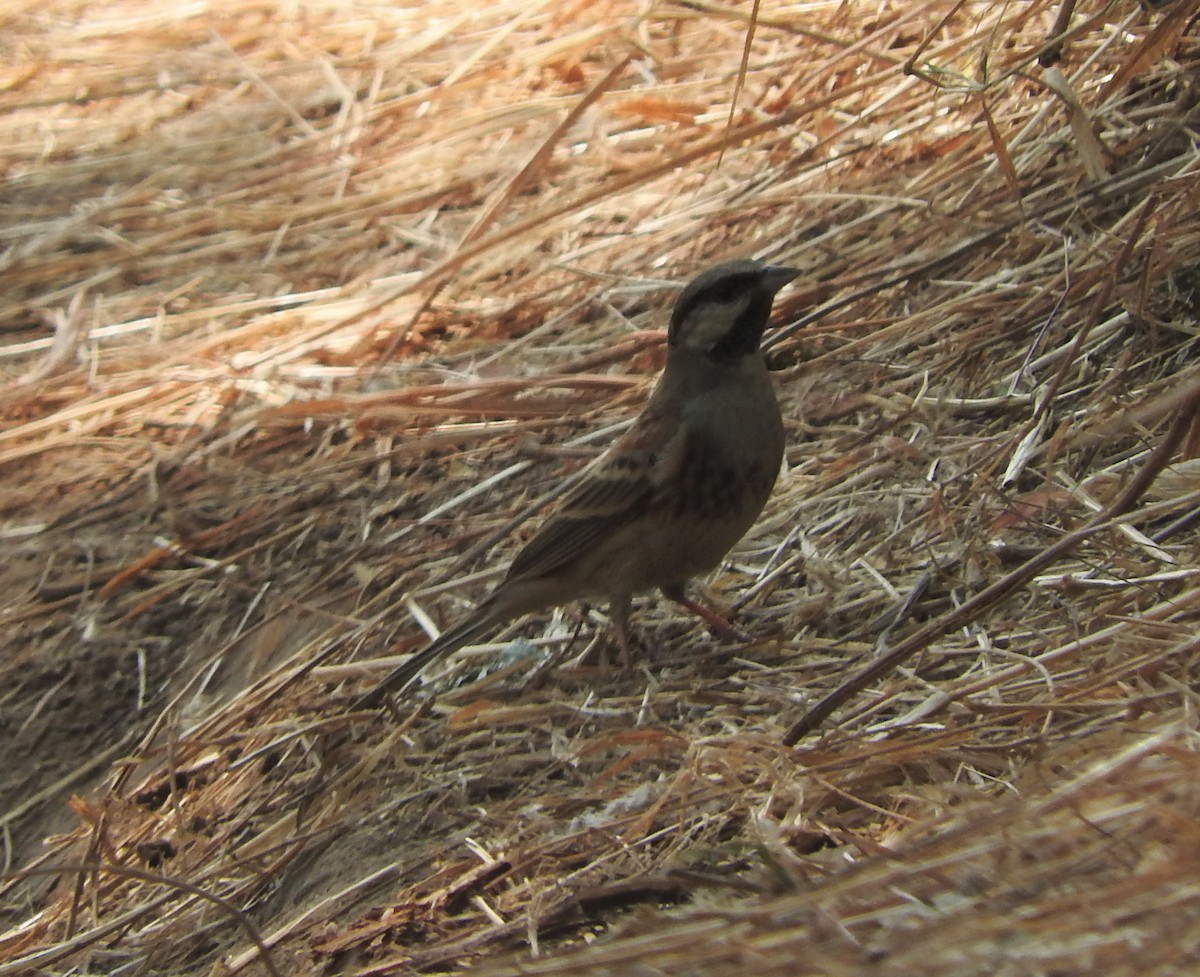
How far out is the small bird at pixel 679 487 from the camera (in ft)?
12.7

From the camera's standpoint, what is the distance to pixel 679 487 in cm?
393

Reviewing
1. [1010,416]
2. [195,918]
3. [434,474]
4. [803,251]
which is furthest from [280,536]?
[1010,416]

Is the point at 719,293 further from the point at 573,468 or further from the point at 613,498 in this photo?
the point at 573,468

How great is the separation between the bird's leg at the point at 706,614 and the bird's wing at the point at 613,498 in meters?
0.25

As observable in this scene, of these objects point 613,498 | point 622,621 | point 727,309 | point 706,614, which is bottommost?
point 622,621

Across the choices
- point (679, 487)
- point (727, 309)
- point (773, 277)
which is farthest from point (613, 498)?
point (773, 277)

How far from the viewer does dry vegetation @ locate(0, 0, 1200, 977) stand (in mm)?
2660

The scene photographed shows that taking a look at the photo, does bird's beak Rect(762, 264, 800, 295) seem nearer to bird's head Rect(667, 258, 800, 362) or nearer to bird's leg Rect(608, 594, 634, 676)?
bird's head Rect(667, 258, 800, 362)

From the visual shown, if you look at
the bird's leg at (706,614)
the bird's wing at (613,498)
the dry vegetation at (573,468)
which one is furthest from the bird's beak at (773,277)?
the bird's leg at (706,614)

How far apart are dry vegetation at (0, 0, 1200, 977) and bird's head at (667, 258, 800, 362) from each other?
545 millimetres

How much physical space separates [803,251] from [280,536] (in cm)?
205

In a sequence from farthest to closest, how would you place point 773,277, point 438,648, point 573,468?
point 573,468 < point 438,648 < point 773,277

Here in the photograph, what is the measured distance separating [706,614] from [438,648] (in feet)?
2.36

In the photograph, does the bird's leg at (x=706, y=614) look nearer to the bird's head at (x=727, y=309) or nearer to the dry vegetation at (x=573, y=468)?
the dry vegetation at (x=573, y=468)
